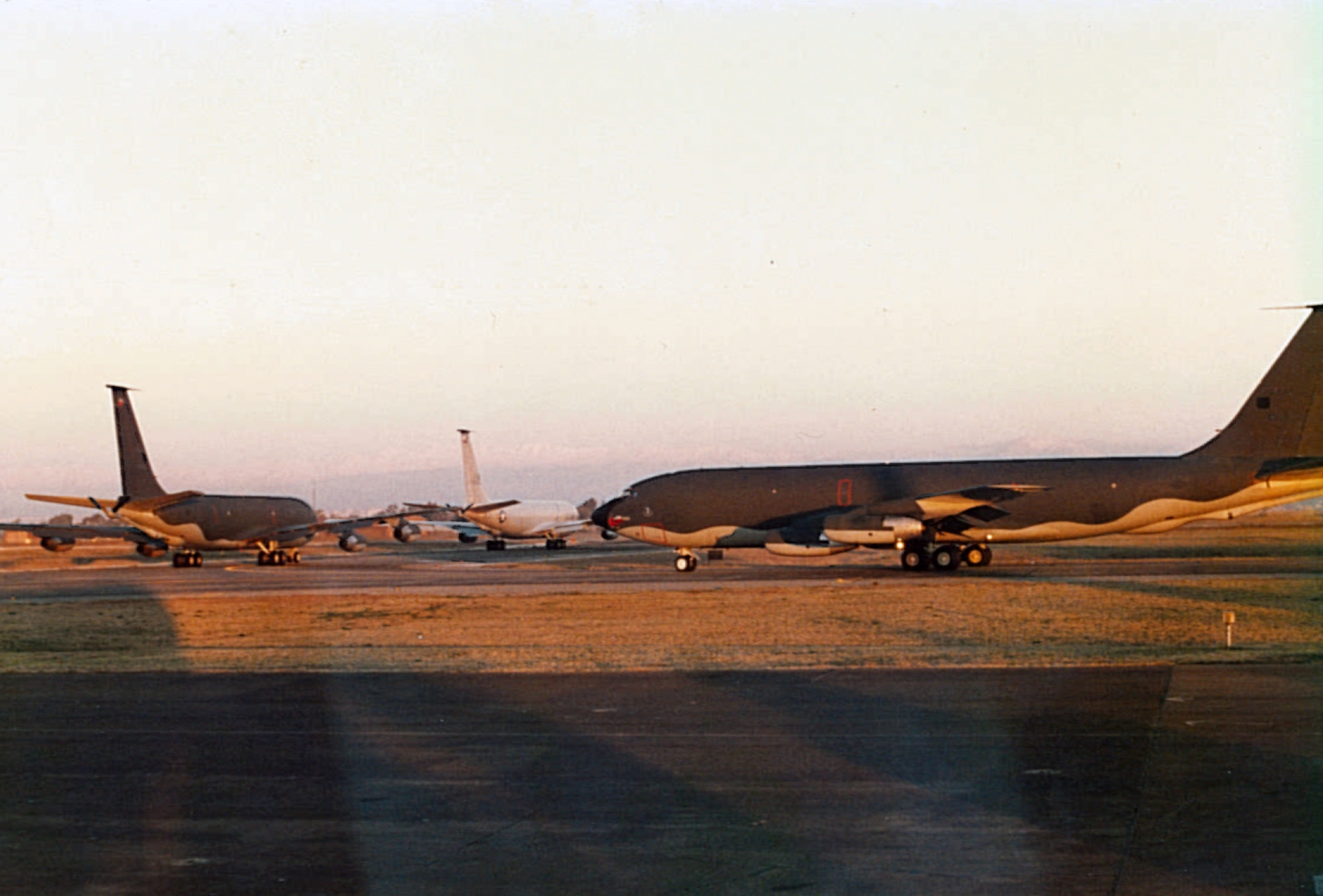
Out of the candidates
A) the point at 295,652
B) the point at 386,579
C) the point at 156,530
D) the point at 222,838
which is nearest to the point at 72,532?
the point at 156,530

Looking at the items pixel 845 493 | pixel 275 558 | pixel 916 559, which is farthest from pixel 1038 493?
pixel 275 558

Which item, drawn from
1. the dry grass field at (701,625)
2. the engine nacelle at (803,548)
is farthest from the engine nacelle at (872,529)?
the dry grass field at (701,625)

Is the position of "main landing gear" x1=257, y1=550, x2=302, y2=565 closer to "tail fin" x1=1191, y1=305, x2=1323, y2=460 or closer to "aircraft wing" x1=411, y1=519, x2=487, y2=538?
"aircraft wing" x1=411, y1=519, x2=487, y2=538

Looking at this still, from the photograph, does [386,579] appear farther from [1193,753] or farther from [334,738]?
[1193,753]

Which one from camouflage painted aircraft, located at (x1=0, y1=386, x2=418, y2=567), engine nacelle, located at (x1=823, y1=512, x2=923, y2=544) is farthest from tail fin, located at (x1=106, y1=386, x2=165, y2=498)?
engine nacelle, located at (x1=823, y1=512, x2=923, y2=544)

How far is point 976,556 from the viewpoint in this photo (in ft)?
140

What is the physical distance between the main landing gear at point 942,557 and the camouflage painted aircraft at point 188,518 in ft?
101

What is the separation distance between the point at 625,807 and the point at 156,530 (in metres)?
53.4

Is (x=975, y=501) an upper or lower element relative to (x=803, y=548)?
upper

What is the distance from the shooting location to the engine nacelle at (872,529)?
41.3m

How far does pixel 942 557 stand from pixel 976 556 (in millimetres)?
1523

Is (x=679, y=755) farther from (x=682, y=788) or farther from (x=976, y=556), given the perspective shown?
(x=976, y=556)

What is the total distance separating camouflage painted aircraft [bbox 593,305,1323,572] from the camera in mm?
40219

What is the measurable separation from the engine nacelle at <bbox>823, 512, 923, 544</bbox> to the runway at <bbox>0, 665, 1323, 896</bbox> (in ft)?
80.2
